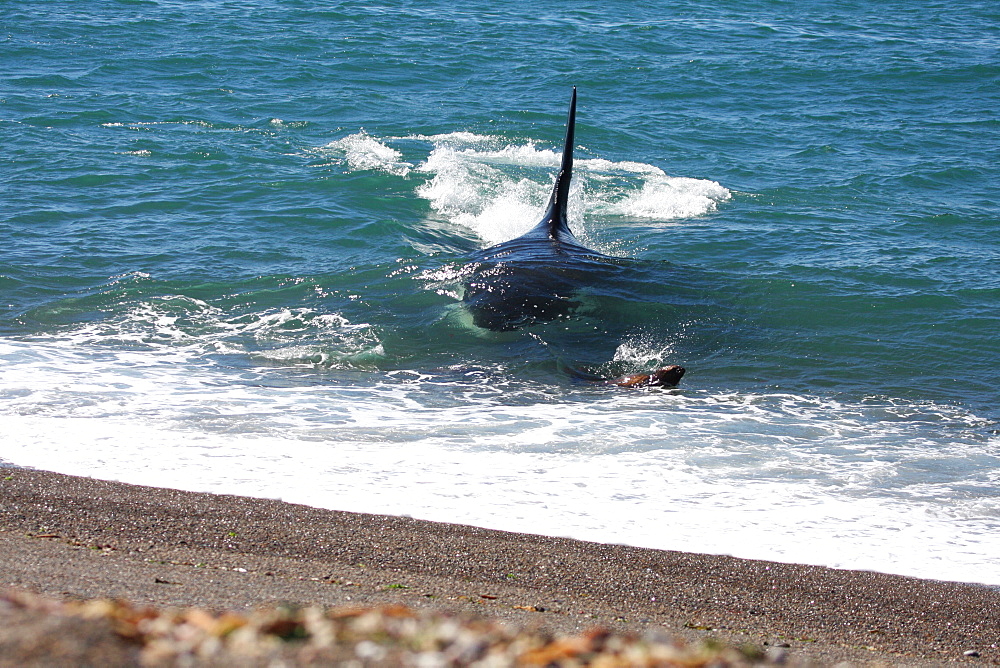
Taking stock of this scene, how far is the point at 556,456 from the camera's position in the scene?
5.58 m

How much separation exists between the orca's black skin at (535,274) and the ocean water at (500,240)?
250mm

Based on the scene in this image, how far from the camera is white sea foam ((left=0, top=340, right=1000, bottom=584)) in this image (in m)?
4.69

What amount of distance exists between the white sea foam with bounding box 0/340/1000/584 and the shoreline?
24cm

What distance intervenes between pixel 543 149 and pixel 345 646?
47.9ft

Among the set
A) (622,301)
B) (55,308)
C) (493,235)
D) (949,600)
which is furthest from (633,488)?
(493,235)

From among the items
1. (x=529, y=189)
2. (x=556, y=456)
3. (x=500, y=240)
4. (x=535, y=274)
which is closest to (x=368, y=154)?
(x=529, y=189)

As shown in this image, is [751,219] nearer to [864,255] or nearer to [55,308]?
[864,255]

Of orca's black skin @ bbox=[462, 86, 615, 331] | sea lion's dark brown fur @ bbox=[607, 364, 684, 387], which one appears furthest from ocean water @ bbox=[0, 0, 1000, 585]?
orca's black skin @ bbox=[462, 86, 615, 331]

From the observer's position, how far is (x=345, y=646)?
190 centimetres

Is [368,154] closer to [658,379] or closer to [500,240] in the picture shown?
[500,240]

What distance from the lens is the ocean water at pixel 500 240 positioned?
17.1ft

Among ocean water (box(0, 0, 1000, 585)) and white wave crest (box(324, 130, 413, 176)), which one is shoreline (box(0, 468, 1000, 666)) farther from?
white wave crest (box(324, 130, 413, 176))

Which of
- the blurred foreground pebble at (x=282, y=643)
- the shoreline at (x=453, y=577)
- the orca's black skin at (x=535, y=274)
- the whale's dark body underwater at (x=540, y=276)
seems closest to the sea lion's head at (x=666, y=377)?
the whale's dark body underwater at (x=540, y=276)

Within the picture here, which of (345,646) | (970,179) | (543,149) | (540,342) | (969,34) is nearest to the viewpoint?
(345,646)
